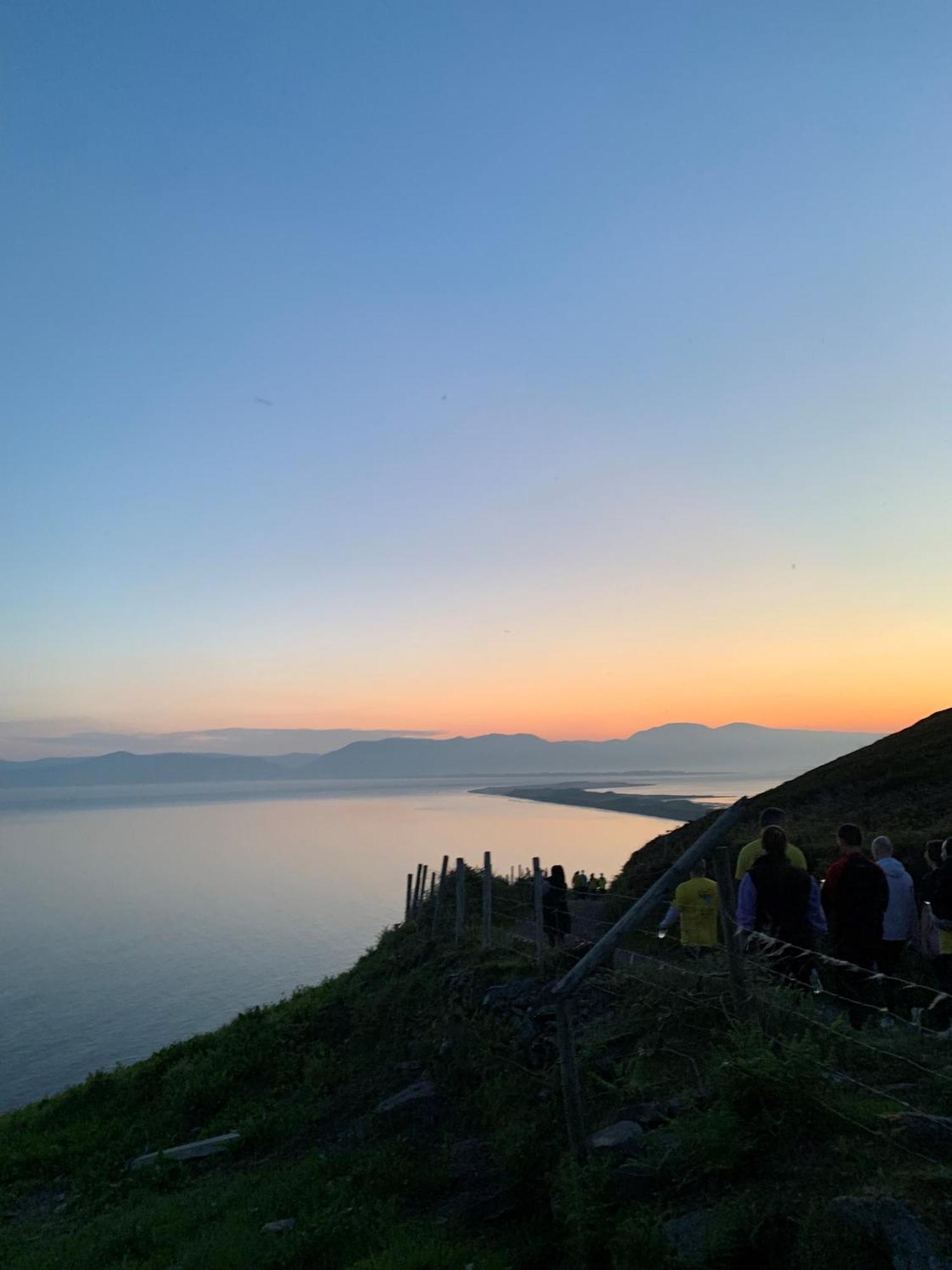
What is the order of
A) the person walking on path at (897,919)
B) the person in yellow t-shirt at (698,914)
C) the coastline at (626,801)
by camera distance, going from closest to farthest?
the person walking on path at (897,919), the person in yellow t-shirt at (698,914), the coastline at (626,801)

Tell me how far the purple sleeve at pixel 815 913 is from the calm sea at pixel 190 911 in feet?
60.2

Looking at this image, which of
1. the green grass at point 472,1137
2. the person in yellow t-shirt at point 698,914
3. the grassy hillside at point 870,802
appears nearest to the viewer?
the green grass at point 472,1137

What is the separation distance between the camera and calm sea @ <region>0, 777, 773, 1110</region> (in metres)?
25.7

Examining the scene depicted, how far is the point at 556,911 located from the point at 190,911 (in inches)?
1448

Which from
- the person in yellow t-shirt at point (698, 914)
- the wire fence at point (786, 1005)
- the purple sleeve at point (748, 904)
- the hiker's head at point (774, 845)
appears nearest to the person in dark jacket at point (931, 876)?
the wire fence at point (786, 1005)

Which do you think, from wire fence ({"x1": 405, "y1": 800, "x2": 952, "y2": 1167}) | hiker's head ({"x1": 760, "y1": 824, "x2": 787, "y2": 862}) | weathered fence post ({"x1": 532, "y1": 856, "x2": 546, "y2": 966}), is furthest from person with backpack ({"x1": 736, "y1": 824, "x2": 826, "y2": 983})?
weathered fence post ({"x1": 532, "y1": 856, "x2": 546, "y2": 966})

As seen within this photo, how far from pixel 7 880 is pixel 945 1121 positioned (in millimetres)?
68827

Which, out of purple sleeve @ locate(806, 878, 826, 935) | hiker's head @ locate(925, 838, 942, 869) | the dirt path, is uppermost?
hiker's head @ locate(925, 838, 942, 869)

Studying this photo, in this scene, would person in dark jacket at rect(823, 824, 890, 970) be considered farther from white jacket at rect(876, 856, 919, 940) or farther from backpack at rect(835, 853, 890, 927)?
white jacket at rect(876, 856, 919, 940)

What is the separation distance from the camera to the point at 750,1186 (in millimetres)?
5133

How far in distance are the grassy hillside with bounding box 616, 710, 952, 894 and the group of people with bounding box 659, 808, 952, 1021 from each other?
27.7 ft

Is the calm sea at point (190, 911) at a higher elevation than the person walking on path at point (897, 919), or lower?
lower

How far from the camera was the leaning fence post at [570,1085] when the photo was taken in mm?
6434

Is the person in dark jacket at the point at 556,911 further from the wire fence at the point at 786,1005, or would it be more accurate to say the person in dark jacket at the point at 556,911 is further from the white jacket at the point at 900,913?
the white jacket at the point at 900,913
